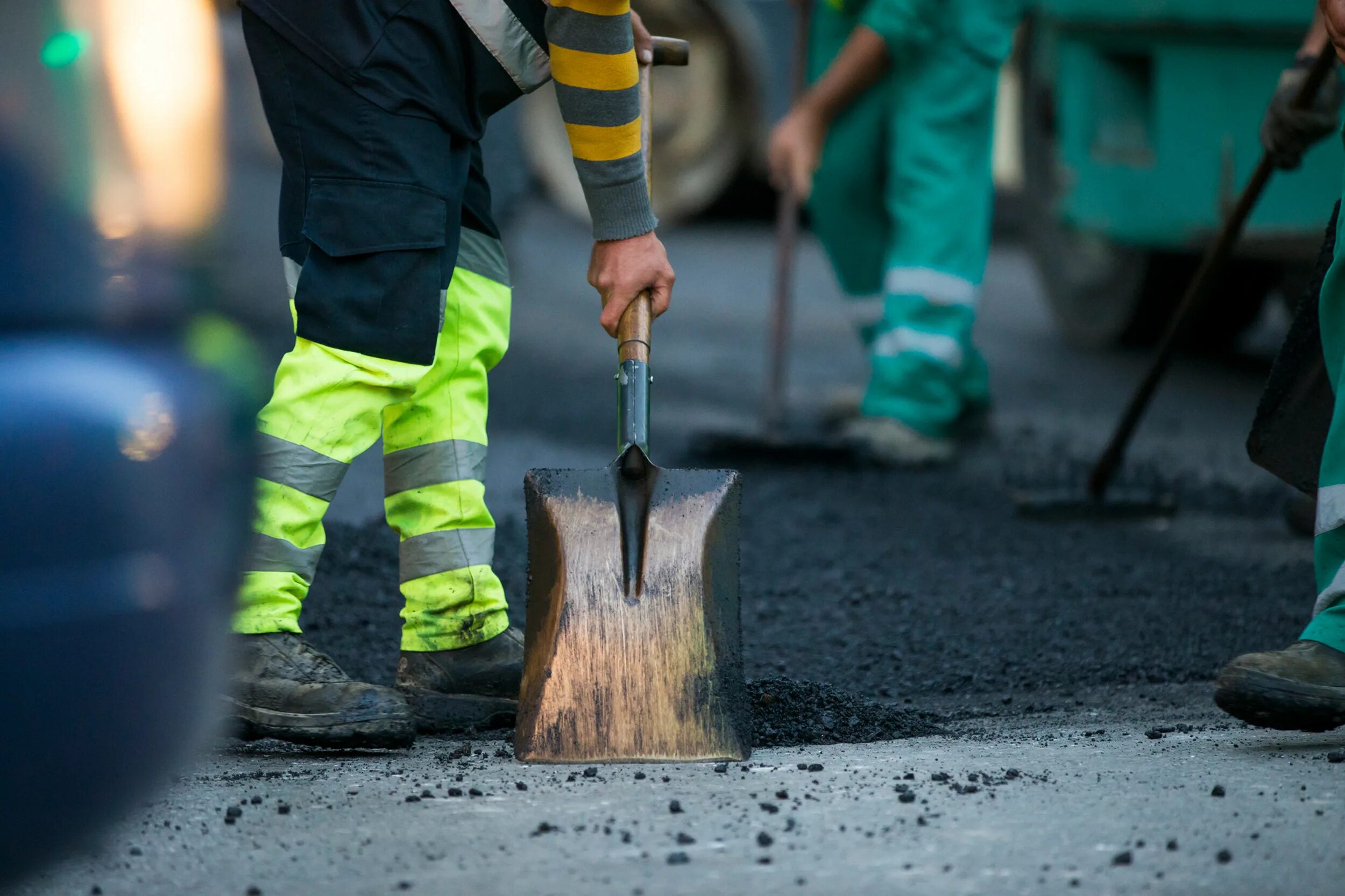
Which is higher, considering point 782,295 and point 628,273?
point 782,295

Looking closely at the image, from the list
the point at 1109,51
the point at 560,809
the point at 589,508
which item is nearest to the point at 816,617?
the point at 589,508

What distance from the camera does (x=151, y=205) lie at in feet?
4.49

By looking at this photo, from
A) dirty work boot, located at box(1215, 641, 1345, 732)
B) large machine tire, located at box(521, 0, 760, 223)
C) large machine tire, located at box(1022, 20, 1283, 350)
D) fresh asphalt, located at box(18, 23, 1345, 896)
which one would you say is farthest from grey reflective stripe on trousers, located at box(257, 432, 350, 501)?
large machine tire, located at box(521, 0, 760, 223)

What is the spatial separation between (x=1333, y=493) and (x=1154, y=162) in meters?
2.92

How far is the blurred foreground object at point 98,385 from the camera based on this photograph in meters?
1.33

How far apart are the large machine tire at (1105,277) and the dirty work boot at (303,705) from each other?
3959mm

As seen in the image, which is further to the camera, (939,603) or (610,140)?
(939,603)

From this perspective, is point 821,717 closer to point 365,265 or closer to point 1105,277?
point 365,265

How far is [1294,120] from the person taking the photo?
2824 mm

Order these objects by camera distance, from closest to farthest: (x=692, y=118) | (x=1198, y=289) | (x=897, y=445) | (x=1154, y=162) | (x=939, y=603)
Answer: (x=939, y=603) < (x=1198, y=289) < (x=897, y=445) < (x=1154, y=162) < (x=692, y=118)

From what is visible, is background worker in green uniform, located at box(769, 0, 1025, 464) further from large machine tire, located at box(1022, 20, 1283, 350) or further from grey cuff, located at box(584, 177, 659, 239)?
grey cuff, located at box(584, 177, 659, 239)

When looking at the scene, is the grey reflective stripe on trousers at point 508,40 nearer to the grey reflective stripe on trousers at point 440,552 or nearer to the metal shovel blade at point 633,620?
the metal shovel blade at point 633,620

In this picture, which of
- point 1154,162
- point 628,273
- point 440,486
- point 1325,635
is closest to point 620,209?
point 628,273

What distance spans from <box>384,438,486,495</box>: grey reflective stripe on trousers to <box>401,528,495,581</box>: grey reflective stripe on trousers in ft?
0.26
